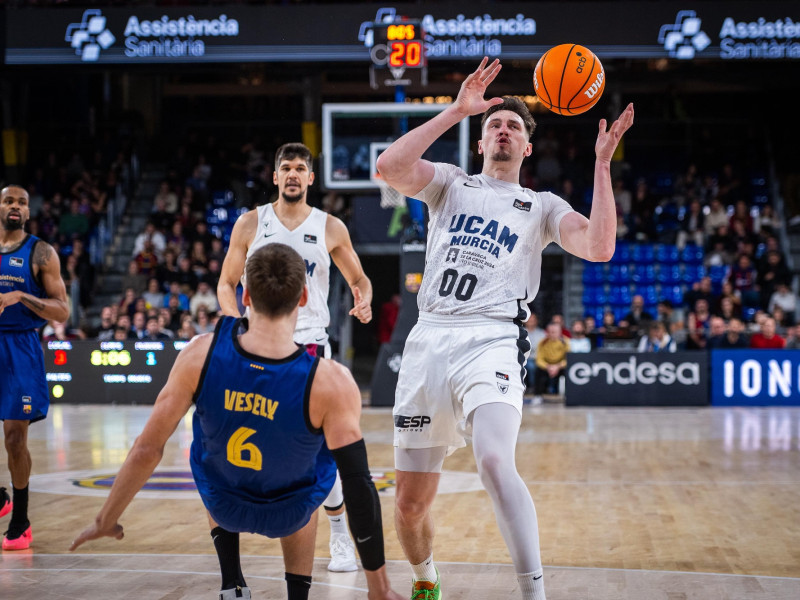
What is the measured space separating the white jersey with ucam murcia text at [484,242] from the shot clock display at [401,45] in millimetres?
10436

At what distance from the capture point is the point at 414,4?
18.1 meters

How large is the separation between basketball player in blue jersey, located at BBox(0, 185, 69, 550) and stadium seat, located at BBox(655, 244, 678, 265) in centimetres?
1595

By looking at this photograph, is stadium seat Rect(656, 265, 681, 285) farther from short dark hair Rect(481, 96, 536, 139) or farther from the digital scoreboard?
short dark hair Rect(481, 96, 536, 139)

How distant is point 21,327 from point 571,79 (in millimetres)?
3632

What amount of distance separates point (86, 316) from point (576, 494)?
13988 mm

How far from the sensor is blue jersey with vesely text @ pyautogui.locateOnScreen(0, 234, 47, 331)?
20.4 feet

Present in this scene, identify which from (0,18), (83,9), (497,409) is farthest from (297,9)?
(497,409)

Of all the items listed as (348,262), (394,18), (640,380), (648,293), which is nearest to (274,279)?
(348,262)

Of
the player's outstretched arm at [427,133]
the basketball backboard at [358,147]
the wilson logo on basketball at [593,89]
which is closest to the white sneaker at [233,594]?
the player's outstretched arm at [427,133]

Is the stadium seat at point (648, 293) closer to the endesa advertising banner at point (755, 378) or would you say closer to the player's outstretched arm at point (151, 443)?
the endesa advertising banner at point (755, 378)

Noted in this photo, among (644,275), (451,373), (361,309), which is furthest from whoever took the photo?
(644,275)

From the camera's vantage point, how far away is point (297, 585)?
385 centimetres

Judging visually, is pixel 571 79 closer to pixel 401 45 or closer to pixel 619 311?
pixel 401 45

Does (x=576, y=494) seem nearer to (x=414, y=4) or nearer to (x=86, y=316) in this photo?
(x=414, y=4)
